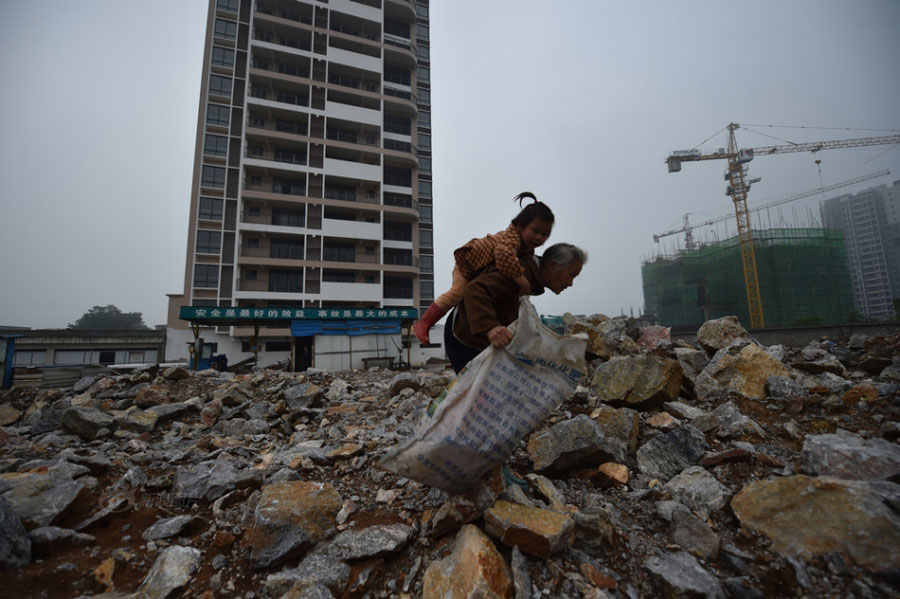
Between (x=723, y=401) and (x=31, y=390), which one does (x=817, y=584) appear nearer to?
(x=723, y=401)

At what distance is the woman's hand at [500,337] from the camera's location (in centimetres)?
155

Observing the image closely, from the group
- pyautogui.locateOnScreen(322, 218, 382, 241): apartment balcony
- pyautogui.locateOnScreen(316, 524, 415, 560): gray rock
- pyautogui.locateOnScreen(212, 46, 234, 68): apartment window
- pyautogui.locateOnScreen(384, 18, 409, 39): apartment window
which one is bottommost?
pyautogui.locateOnScreen(316, 524, 415, 560): gray rock

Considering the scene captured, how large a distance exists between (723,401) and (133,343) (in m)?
29.7

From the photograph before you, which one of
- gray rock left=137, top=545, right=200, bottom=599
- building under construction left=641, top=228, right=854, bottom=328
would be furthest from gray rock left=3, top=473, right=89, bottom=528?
building under construction left=641, top=228, right=854, bottom=328

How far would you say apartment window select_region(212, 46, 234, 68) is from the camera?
993 inches

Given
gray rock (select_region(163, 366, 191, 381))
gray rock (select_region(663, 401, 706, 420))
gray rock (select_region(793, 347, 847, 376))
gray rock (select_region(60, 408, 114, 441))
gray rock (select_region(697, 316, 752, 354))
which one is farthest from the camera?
gray rock (select_region(163, 366, 191, 381))

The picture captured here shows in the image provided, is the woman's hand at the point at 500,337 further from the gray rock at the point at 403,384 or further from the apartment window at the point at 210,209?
the apartment window at the point at 210,209

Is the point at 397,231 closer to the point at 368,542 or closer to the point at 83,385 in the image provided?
the point at 83,385

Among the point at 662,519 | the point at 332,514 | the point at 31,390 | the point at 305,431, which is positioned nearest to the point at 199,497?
the point at 332,514

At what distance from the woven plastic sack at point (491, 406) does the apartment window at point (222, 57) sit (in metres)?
33.7

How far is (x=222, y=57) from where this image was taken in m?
25.4

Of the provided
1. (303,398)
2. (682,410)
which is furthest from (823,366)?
(303,398)

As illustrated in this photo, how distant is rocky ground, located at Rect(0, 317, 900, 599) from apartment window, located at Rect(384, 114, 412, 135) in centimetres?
3015

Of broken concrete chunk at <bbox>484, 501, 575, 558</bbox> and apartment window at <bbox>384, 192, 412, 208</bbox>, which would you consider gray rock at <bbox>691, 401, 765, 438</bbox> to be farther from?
apartment window at <bbox>384, 192, 412, 208</bbox>
